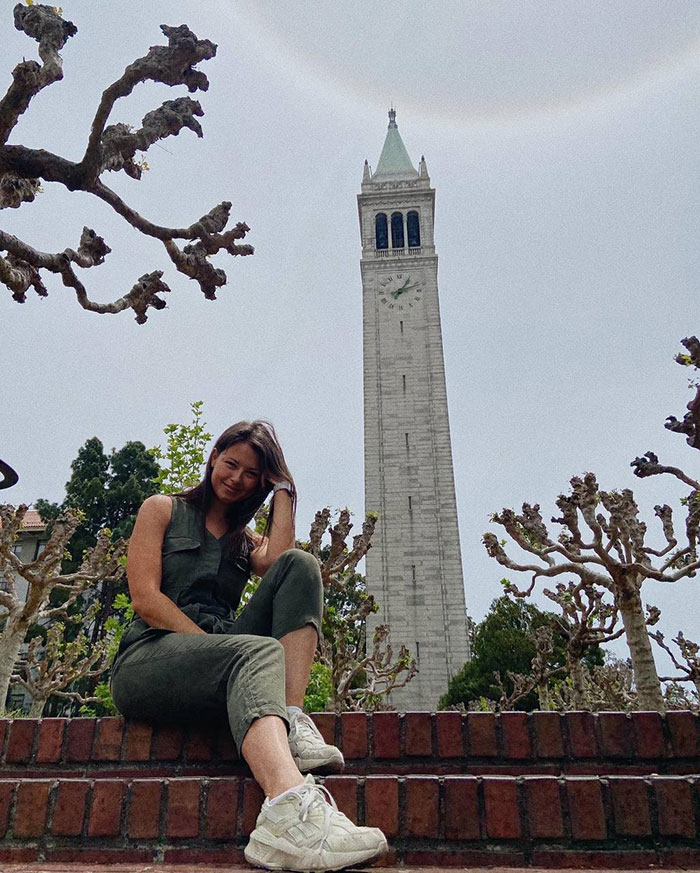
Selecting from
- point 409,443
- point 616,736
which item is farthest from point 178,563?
point 409,443

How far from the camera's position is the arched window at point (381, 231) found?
39.1 m

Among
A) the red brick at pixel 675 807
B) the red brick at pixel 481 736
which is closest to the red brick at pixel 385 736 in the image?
the red brick at pixel 481 736

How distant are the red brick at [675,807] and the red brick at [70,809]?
1.96 m

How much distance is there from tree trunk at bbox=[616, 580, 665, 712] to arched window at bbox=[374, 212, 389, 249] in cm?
3210

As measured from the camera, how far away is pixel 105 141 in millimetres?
4527

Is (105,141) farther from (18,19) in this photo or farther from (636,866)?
(636,866)

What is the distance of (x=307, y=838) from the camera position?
1858 mm

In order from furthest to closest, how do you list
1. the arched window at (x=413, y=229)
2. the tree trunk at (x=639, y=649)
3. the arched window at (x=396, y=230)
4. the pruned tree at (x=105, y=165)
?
the arched window at (x=396, y=230), the arched window at (x=413, y=229), the tree trunk at (x=639, y=649), the pruned tree at (x=105, y=165)

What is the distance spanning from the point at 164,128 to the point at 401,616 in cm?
2692

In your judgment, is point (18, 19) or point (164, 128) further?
point (164, 128)

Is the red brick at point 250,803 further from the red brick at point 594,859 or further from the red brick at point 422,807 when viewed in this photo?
the red brick at point 594,859

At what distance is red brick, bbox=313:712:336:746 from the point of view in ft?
9.52

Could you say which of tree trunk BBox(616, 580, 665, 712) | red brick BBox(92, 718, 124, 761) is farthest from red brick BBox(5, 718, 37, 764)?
tree trunk BBox(616, 580, 665, 712)

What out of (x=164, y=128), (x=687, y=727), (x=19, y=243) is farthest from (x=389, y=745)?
(x=164, y=128)
